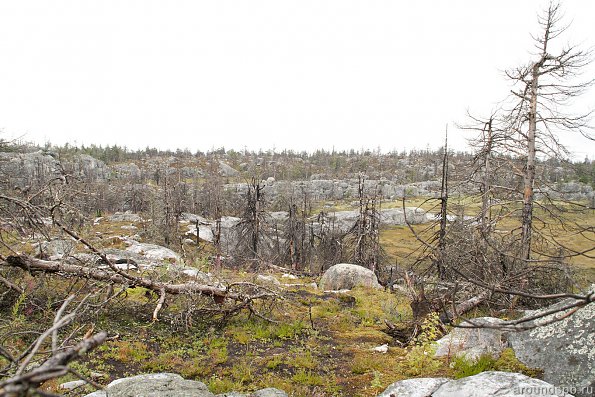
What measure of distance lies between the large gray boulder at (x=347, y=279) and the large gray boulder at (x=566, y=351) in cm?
1111

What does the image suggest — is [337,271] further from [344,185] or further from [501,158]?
[344,185]

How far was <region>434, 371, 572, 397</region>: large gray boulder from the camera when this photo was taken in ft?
11.4

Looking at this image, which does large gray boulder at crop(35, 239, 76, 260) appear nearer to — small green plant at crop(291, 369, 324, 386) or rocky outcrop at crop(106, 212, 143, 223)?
small green plant at crop(291, 369, 324, 386)

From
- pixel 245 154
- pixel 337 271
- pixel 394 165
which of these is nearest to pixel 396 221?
pixel 337 271

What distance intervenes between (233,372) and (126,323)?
364cm

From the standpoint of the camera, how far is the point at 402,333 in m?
8.16

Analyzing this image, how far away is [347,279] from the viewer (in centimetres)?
1597

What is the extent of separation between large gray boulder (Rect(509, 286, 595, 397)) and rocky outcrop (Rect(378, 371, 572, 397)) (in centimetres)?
40

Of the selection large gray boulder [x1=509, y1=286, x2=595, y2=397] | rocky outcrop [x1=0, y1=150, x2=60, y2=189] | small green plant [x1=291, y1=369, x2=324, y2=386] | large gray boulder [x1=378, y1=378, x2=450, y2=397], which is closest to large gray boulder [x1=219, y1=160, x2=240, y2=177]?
rocky outcrop [x1=0, y1=150, x2=60, y2=189]

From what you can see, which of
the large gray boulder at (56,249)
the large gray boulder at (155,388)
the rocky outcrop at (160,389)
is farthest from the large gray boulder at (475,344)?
the large gray boulder at (56,249)

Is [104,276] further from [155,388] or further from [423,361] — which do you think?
[423,361]

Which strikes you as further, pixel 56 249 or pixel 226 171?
pixel 226 171

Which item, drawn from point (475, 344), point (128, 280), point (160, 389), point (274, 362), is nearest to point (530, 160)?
point (475, 344)

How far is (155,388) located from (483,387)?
4.09 meters
